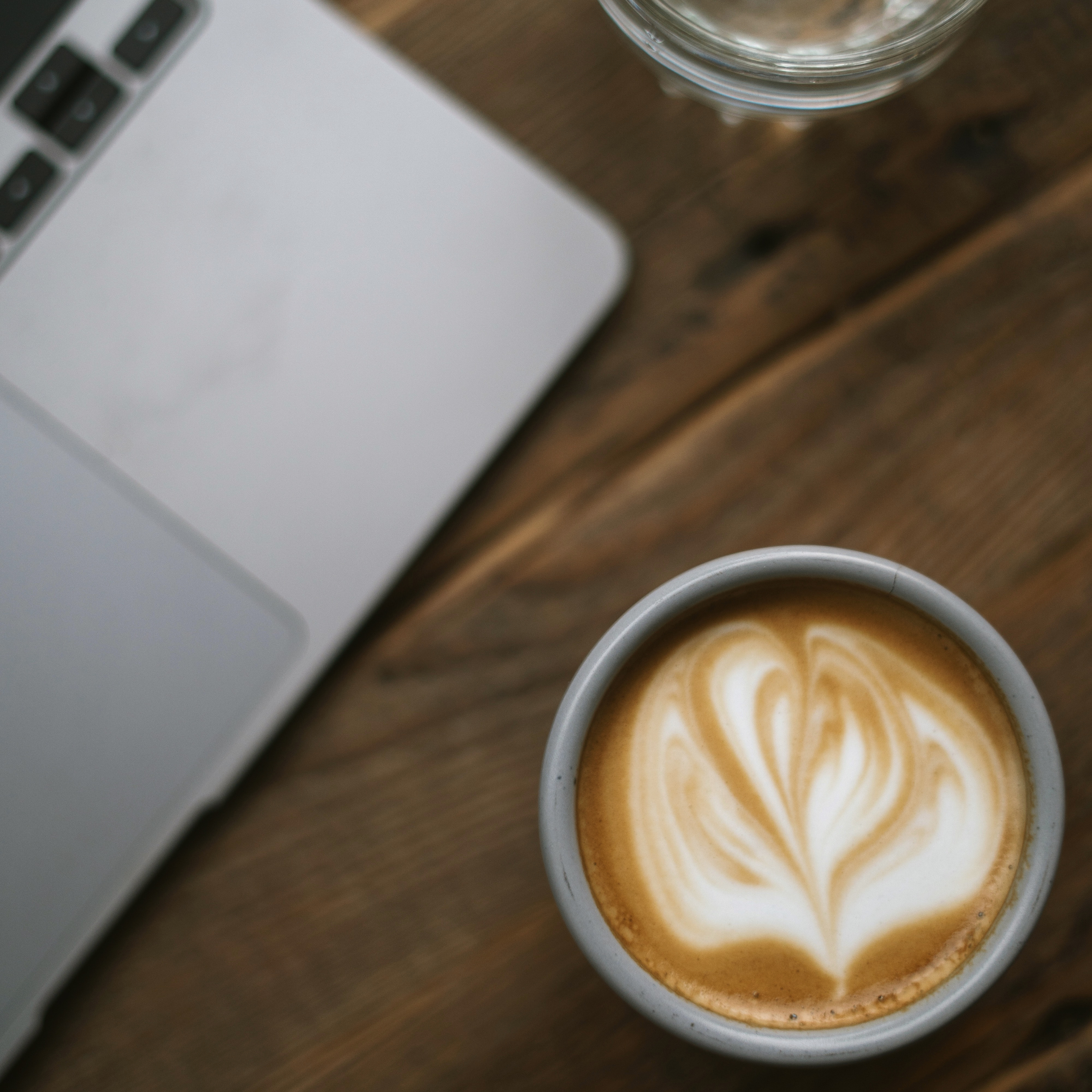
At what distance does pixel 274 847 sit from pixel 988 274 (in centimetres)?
59

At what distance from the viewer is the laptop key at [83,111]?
1.83 feet

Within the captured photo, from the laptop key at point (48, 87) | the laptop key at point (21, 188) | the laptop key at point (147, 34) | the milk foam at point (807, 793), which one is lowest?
the milk foam at point (807, 793)

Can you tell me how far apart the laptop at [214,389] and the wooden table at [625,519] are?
0.05m

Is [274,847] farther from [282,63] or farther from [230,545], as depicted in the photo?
[282,63]

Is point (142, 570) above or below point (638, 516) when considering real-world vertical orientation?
above

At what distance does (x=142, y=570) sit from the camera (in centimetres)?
59

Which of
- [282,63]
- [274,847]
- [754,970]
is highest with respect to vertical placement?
[282,63]

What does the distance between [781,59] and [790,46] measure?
4 cm

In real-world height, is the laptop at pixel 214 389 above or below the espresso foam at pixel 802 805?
above

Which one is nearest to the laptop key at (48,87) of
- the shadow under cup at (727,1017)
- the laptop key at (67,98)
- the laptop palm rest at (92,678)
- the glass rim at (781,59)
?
the laptop key at (67,98)

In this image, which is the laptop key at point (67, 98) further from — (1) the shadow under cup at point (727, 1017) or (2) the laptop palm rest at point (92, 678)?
(1) the shadow under cup at point (727, 1017)

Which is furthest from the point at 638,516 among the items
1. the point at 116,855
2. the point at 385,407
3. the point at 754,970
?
the point at 116,855

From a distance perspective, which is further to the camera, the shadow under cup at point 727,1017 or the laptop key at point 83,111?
the laptop key at point 83,111

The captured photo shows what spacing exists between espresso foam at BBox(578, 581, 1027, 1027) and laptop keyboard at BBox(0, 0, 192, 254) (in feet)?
1.40
